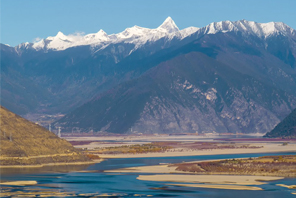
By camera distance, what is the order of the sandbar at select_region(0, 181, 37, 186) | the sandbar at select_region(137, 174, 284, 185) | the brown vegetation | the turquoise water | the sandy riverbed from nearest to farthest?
1. the turquoise water
2. the sandy riverbed
3. the sandbar at select_region(0, 181, 37, 186)
4. the sandbar at select_region(137, 174, 284, 185)
5. the brown vegetation

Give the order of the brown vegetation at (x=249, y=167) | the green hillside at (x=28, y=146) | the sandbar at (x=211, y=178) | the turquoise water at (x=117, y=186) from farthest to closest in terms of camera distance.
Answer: the green hillside at (x=28, y=146) → the brown vegetation at (x=249, y=167) → the sandbar at (x=211, y=178) → the turquoise water at (x=117, y=186)

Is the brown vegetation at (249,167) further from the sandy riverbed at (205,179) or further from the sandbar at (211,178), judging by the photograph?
the sandbar at (211,178)

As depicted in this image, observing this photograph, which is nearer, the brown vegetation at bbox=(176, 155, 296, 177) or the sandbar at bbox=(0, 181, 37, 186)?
the sandbar at bbox=(0, 181, 37, 186)

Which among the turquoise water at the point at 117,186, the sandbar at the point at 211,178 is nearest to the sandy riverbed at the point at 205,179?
the sandbar at the point at 211,178

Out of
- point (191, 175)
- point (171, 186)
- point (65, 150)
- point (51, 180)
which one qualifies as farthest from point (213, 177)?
point (65, 150)

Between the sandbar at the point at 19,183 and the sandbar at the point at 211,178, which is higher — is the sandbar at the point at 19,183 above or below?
above

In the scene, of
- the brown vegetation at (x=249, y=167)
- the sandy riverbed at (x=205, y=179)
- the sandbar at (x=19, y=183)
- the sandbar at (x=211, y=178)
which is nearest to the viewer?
the sandy riverbed at (x=205, y=179)

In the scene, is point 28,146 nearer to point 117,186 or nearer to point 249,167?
point 117,186

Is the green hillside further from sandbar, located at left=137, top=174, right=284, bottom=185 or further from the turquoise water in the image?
sandbar, located at left=137, top=174, right=284, bottom=185

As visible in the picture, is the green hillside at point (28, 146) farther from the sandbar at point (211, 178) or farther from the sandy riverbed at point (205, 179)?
the sandbar at point (211, 178)

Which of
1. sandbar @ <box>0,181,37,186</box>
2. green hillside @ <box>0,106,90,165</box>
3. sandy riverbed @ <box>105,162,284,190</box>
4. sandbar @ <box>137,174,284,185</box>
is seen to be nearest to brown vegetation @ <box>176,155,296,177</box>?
sandy riverbed @ <box>105,162,284,190</box>

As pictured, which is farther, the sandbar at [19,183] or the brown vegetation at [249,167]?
the brown vegetation at [249,167]
